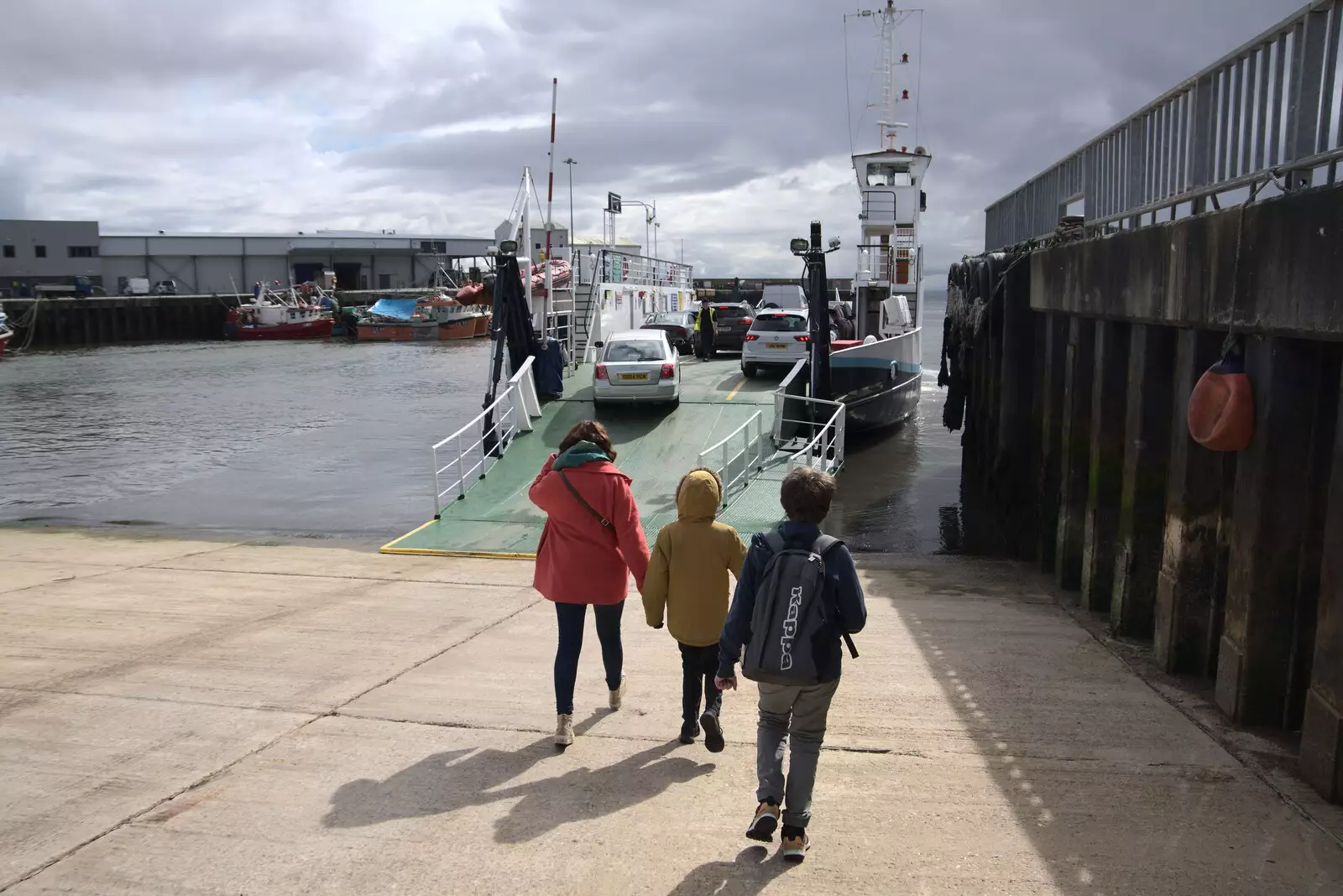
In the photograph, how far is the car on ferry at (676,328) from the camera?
31.4 m

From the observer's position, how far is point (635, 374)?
54.0 ft

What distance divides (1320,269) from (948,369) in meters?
13.9

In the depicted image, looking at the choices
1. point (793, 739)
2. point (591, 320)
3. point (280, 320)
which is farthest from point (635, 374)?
point (280, 320)

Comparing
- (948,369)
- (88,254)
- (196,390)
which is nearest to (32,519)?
(948,369)

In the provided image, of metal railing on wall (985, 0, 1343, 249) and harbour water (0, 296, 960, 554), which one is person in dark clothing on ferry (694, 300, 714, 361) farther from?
metal railing on wall (985, 0, 1343, 249)

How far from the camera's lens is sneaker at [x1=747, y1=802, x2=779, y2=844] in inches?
163

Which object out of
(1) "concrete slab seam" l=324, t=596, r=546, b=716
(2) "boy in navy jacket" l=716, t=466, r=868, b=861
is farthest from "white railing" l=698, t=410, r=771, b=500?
(2) "boy in navy jacket" l=716, t=466, r=868, b=861

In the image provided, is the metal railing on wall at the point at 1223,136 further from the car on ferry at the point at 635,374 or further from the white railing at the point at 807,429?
the car on ferry at the point at 635,374

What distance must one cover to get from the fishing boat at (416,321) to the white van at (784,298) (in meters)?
41.0

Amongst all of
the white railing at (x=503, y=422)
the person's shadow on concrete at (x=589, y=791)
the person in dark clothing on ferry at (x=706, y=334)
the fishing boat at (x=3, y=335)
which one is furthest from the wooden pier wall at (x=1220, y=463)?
the fishing boat at (x=3, y=335)

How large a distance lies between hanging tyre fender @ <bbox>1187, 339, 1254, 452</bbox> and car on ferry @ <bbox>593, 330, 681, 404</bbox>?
1096 cm

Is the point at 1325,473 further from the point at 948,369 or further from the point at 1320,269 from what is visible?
the point at 948,369

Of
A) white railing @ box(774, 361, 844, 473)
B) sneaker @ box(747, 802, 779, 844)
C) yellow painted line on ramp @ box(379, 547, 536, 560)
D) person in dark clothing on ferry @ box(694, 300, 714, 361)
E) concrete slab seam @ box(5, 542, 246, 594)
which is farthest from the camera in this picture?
person in dark clothing on ferry @ box(694, 300, 714, 361)

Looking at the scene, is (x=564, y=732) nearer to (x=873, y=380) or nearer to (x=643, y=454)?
(x=643, y=454)
